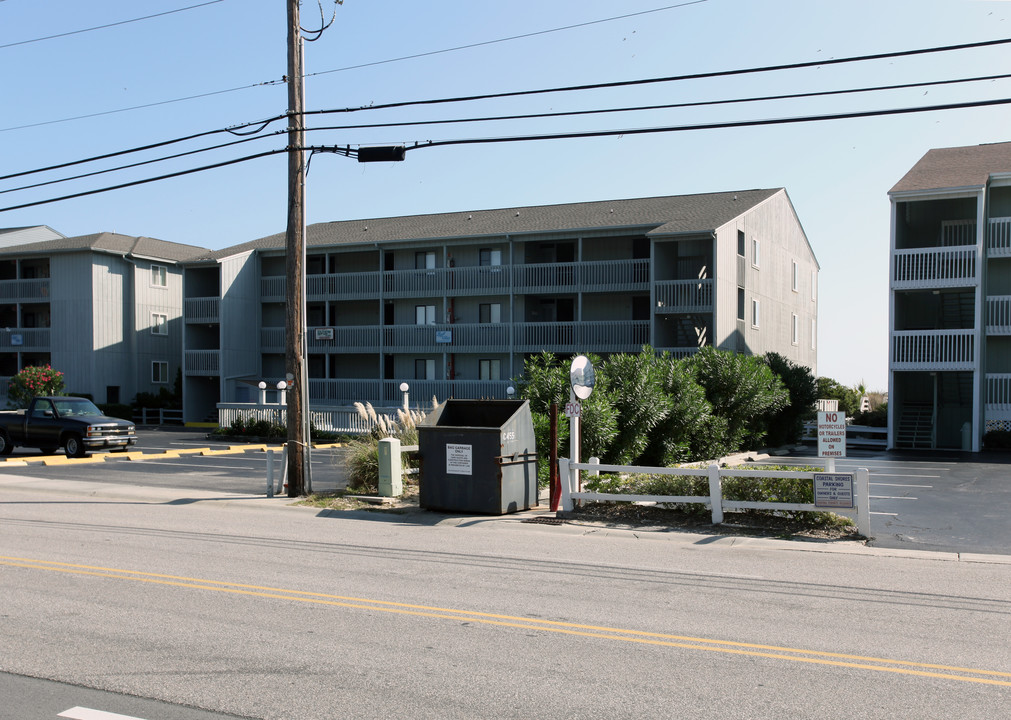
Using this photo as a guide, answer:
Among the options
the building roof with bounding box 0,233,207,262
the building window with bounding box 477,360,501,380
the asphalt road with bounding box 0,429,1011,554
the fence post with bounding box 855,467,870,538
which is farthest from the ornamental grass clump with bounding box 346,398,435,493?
the building roof with bounding box 0,233,207,262

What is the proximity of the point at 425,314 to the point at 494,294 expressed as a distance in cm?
419

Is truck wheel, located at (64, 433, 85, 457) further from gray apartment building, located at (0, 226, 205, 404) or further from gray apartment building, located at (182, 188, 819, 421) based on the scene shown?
gray apartment building, located at (0, 226, 205, 404)

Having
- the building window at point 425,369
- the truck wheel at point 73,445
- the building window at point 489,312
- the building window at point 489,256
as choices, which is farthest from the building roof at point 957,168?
the truck wheel at point 73,445

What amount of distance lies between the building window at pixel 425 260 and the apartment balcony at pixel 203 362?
10.4 meters

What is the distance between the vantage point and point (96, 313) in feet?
149

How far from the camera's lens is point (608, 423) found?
18.5 m

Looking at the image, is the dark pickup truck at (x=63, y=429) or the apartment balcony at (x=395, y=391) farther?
the apartment balcony at (x=395, y=391)

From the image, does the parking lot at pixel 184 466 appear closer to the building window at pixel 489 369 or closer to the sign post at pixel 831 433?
the sign post at pixel 831 433

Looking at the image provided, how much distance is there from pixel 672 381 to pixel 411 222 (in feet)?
82.3

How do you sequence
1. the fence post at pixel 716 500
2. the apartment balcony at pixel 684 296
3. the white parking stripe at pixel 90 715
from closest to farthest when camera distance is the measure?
the white parking stripe at pixel 90 715, the fence post at pixel 716 500, the apartment balcony at pixel 684 296

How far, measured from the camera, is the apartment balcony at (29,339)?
46.7 metres

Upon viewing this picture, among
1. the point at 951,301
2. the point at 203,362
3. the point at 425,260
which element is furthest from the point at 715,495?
the point at 203,362

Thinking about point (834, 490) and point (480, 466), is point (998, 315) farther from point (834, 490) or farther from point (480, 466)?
point (480, 466)

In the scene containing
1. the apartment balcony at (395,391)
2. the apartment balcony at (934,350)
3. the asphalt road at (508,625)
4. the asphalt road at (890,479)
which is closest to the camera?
the asphalt road at (508,625)
